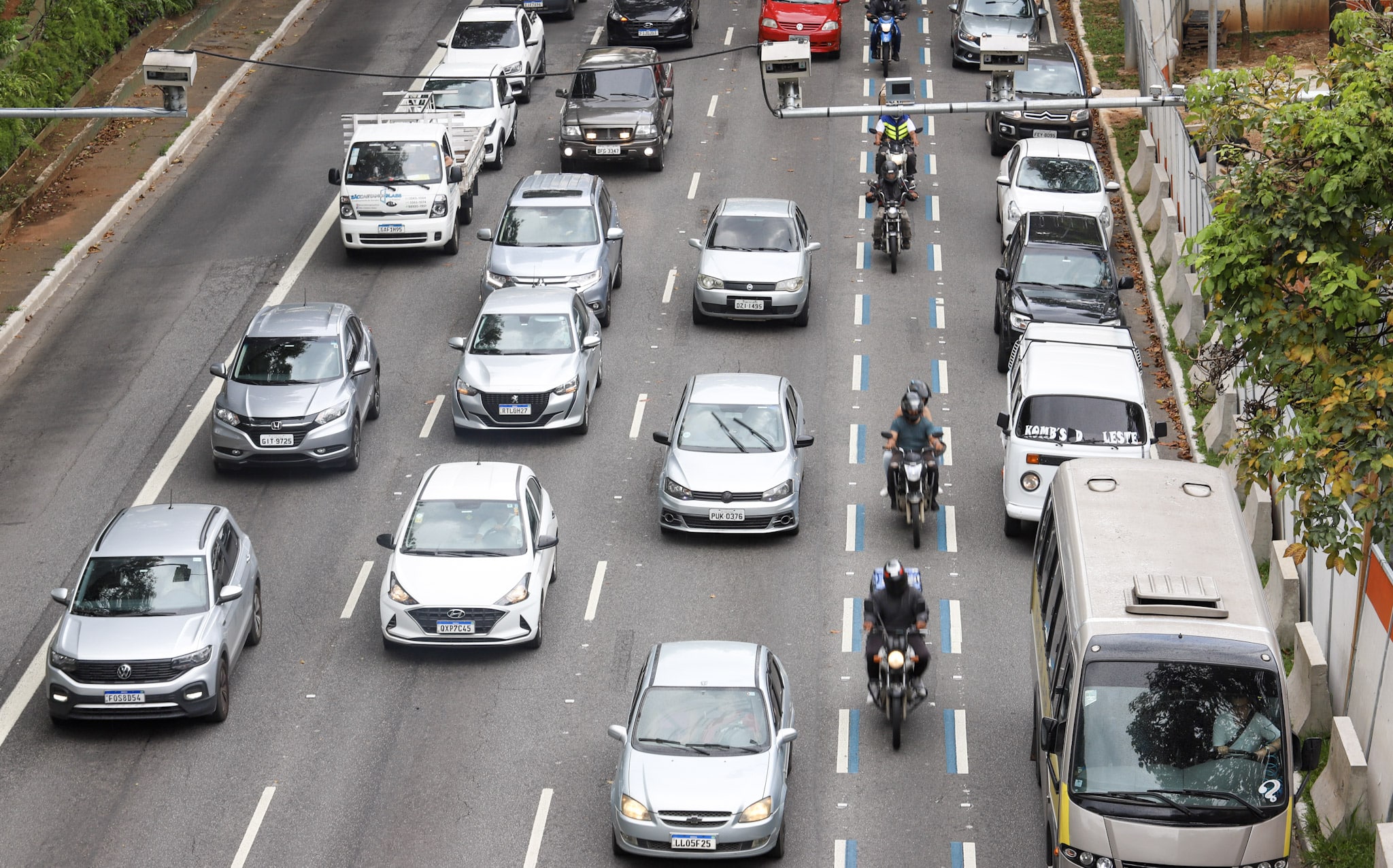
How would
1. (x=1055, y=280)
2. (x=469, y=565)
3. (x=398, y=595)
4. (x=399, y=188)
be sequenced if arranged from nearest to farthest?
(x=398, y=595) < (x=469, y=565) < (x=1055, y=280) < (x=399, y=188)

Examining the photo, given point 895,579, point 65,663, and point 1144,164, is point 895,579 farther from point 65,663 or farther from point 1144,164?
point 1144,164

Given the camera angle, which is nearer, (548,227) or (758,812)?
(758,812)

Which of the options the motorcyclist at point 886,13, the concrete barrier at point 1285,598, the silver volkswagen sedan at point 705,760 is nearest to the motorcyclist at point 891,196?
the motorcyclist at point 886,13

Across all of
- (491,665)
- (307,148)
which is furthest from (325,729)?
(307,148)

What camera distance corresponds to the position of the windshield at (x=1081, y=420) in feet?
71.0

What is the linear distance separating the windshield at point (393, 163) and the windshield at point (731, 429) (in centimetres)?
1009

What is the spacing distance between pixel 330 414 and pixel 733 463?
5483 millimetres

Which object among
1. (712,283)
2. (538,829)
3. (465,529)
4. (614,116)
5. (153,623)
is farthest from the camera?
(614,116)

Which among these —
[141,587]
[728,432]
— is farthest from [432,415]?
[141,587]

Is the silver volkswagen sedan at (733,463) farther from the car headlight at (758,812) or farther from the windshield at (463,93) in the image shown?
the windshield at (463,93)

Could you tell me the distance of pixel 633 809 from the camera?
15289 millimetres

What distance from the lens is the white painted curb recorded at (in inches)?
1141

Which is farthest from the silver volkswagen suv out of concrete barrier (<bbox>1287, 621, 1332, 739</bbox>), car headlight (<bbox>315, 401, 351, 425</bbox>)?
concrete barrier (<bbox>1287, 621, 1332, 739</bbox>)

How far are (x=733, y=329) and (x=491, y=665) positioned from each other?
1055 cm
